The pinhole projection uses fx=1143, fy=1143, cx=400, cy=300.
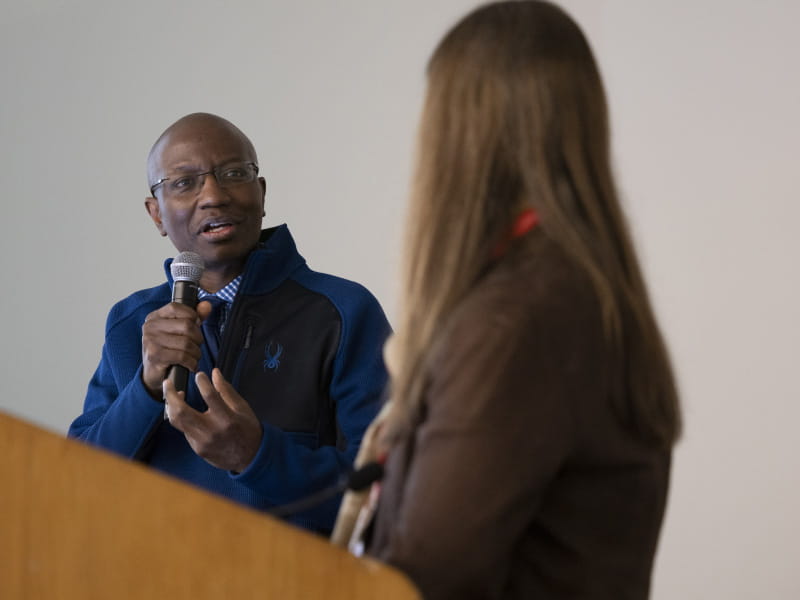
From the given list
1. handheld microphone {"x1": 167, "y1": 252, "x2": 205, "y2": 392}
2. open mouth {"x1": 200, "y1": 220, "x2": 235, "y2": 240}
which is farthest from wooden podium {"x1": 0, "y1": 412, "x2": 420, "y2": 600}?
open mouth {"x1": 200, "y1": 220, "x2": 235, "y2": 240}

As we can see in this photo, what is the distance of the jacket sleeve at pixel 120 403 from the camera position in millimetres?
1933

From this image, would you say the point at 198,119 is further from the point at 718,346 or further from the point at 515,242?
the point at 718,346

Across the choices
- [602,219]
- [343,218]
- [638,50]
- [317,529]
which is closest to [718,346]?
[638,50]

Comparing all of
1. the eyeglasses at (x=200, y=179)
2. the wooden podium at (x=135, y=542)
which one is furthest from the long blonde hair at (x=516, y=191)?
the eyeglasses at (x=200, y=179)

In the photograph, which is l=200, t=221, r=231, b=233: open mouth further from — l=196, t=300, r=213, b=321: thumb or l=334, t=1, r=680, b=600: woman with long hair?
l=334, t=1, r=680, b=600: woman with long hair

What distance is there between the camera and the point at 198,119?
7.11 feet

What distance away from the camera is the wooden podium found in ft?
3.18

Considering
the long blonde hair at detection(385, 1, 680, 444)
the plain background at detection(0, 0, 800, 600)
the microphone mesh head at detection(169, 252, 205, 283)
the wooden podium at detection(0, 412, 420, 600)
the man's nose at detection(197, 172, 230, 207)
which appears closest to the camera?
the wooden podium at detection(0, 412, 420, 600)

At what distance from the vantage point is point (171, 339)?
185 cm

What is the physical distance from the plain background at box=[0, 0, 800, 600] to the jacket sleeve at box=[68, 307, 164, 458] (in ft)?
6.53

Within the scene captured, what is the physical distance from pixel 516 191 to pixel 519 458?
28cm

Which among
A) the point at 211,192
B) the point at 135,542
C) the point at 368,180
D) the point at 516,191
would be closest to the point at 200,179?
the point at 211,192

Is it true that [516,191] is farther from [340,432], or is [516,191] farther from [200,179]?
[200,179]

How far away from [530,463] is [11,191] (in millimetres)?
3476
